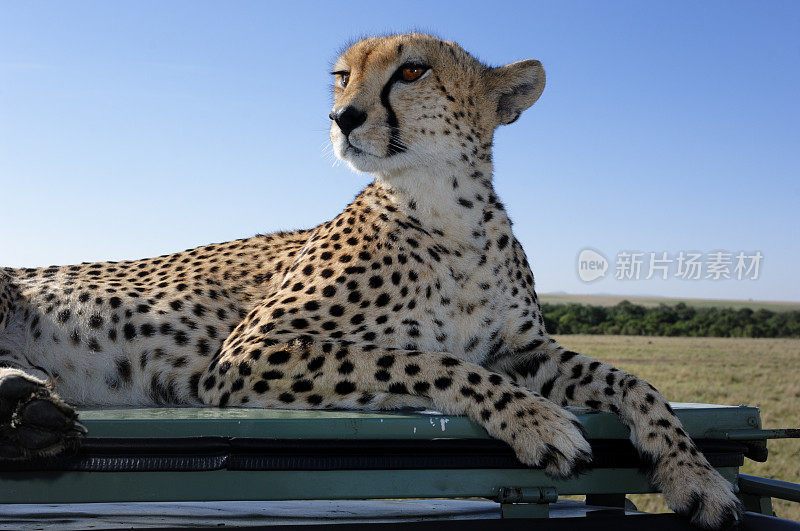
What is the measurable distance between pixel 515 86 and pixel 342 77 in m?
0.65

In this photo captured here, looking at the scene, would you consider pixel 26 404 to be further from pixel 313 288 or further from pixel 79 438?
pixel 313 288

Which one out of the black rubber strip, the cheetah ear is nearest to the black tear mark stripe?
the cheetah ear

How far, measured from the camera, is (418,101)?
2838mm

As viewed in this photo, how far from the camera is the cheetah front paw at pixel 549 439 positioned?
6.76ft

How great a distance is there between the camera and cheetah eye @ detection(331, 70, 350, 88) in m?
3.10

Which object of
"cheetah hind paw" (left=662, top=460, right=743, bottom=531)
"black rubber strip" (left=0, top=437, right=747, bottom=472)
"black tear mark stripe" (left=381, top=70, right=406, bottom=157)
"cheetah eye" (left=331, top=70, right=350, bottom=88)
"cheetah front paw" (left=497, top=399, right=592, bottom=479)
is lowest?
"cheetah hind paw" (left=662, top=460, right=743, bottom=531)

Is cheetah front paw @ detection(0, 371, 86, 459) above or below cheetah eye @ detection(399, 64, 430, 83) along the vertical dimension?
below

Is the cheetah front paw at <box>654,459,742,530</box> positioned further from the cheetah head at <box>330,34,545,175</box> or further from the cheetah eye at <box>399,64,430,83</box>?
the cheetah eye at <box>399,64,430,83</box>

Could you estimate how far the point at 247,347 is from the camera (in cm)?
275

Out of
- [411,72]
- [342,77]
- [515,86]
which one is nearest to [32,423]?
[411,72]

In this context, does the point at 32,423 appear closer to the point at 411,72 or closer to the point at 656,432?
the point at 656,432

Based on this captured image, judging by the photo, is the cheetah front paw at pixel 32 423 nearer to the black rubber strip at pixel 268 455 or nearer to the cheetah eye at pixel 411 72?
the black rubber strip at pixel 268 455

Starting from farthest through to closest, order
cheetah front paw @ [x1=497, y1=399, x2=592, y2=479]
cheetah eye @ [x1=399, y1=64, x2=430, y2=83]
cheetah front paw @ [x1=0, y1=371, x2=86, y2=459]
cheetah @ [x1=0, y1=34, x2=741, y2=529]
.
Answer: cheetah eye @ [x1=399, y1=64, x2=430, y2=83]
cheetah @ [x1=0, y1=34, x2=741, y2=529]
cheetah front paw @ [x1=497, y1=399, x2=592, y2=479]
cheetah front paw @ [x1=0, y1=371, x2=86, y2=459]

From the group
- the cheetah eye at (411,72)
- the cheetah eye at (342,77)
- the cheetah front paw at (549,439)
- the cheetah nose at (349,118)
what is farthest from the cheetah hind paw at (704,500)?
the cheetah eye at (342,77)
